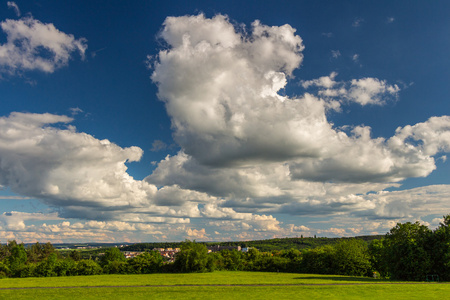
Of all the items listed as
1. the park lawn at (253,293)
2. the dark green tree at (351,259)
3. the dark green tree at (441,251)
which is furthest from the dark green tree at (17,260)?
the dark green tree at (441,251)

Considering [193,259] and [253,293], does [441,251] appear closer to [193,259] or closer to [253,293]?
[253,293]

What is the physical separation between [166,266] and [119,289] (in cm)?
4644

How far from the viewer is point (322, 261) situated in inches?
2963

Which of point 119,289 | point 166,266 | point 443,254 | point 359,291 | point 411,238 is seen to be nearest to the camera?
point 359,291

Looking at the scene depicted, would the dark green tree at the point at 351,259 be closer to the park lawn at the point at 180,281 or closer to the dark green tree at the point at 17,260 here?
the park lawn at the point at 180,281

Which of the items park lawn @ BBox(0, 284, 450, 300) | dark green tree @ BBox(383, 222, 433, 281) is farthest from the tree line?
park lawn @ BBox(0, 284, 450, 300)

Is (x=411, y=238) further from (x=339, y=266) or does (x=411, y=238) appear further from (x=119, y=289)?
(x=119, y=289)

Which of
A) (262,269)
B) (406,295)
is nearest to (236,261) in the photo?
(262,269)

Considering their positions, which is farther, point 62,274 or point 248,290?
point 62,274

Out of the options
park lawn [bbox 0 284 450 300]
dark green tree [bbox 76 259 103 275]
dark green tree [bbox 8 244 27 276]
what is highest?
park lawn [bbox 0 284 450 300]

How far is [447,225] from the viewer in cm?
5056

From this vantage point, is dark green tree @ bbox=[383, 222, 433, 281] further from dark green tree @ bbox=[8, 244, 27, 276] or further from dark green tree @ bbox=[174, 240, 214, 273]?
dark green tree @ bbox=[8, 244, 27, 276]

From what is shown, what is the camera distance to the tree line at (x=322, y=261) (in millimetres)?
49375

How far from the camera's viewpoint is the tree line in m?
49.4
